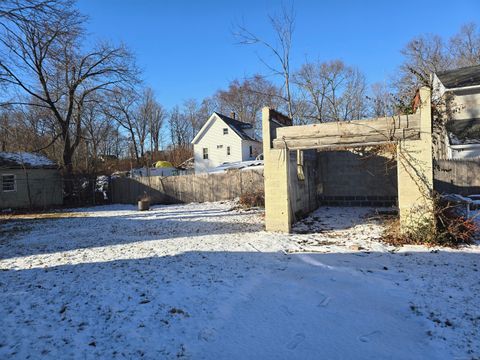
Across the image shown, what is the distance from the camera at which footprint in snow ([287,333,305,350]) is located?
342 cm

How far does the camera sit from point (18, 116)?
29781 millimetres

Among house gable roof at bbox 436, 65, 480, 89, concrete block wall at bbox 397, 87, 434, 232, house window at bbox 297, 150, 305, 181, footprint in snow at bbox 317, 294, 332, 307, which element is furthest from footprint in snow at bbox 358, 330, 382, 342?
house gable roof at bbox 436, 65, 480, 89

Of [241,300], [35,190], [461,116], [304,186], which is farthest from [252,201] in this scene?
[35,190]

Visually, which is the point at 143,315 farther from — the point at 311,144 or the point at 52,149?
the point at 52,149

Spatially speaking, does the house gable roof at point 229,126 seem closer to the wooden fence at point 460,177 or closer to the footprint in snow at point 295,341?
the wooden fence at point 460,177

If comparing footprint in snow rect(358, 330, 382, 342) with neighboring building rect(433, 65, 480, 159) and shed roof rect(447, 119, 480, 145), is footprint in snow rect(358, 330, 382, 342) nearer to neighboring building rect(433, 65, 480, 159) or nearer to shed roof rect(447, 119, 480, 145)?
neighboring building rect(433, 65, 480, 159)

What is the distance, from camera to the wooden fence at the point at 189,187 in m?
17.8

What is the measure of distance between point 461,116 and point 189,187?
1461 centimetres

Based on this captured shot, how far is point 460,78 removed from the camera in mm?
15844

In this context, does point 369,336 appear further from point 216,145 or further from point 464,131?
point 216,145

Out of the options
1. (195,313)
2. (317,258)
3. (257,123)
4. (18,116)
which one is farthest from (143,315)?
(257,123)

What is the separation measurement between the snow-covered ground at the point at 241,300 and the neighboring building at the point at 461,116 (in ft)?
29.7

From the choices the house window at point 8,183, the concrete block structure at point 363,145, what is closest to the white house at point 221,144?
the house window at point 8,183

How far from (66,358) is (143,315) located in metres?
1.06
